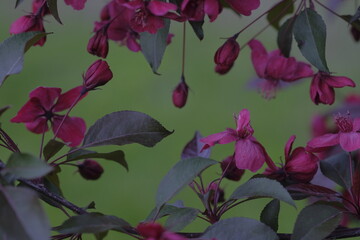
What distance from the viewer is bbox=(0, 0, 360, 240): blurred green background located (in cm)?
326

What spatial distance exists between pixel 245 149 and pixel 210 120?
9.66 feet

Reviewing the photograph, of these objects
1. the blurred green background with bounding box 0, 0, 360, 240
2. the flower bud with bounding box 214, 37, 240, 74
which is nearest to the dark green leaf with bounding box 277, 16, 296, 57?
the flower bud with bounding box 214, 37, 240, 74

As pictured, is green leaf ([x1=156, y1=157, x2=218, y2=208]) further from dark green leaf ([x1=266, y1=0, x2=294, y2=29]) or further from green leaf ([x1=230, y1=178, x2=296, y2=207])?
dark green leaf ([x1=266, y1=0, x2=294, y2=29])

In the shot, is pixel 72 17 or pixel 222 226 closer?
pixel 222 226

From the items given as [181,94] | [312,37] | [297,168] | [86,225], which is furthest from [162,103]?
[86,225]

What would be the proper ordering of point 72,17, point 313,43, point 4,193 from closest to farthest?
point 4,193
point 313,43
point 72,17

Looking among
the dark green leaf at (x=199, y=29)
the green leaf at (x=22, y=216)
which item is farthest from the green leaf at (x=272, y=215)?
the green leaf at (x=22, y=216)

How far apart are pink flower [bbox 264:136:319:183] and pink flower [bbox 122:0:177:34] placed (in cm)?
27

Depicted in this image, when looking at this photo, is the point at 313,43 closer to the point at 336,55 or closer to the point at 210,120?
the point at 210,120

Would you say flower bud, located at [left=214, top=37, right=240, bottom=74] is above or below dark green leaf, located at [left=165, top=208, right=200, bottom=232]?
above

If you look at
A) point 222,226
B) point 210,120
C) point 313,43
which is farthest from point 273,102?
point 222,226

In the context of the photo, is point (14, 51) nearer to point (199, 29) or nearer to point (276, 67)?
point (199, 29)

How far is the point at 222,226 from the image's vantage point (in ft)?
2.62

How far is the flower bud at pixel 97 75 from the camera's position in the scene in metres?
1.00
